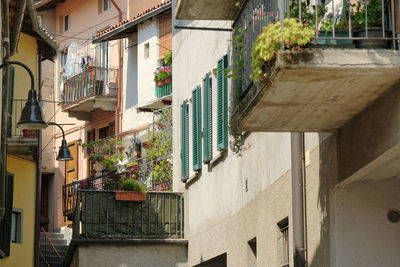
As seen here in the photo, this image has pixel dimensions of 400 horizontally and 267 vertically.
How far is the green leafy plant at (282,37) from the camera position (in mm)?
8578

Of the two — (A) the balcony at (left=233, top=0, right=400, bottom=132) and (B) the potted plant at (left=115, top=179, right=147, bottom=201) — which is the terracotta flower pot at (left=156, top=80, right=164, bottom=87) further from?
(A) the balcony at (left=233, top=0, right=400, bottom=132)

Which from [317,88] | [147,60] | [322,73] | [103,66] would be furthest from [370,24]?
[103,66]

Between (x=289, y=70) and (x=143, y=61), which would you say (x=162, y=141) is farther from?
(x=289, y=70)

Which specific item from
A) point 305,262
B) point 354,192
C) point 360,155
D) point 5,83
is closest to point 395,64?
point 360,155

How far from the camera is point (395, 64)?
8516 mm

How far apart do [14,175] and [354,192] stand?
631 inches

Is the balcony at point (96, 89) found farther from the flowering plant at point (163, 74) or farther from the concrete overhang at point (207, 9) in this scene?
the concrete overhang at point (207, 9)

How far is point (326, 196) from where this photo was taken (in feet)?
35.8

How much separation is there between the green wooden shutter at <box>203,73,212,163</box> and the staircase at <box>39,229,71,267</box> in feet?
41.9

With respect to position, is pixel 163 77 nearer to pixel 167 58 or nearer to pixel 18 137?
pixel 167 58

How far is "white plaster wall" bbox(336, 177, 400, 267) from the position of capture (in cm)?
1047

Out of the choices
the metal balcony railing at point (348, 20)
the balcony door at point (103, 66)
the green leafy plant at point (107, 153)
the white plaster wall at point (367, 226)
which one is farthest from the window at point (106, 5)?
the metal balcony railing at point (348, 20)

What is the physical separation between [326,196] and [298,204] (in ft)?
2.93

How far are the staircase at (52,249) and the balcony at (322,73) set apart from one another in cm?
2028
